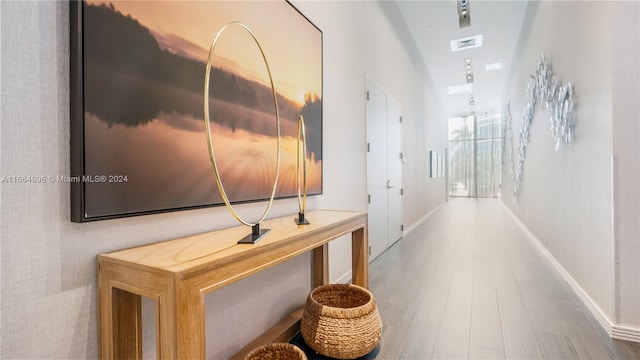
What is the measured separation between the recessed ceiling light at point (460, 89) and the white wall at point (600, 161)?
5.65 meters

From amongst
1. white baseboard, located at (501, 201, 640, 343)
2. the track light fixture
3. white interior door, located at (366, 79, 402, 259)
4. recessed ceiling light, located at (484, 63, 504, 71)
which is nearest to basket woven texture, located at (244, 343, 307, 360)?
white baseboard, located at (501, 201, 640, 343)

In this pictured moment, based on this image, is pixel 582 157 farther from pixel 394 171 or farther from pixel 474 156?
pixel 474 156

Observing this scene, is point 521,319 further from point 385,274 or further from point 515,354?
point 385,274

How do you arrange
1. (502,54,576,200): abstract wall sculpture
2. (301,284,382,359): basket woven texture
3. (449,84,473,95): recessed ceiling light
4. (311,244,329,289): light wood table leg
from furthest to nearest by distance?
(449,84,473,95): recessed ceiling light
(502,54,576,200): abstract wall sculpture
(311,244,329,289): light wood table leg
(301,284,382,359): basket woven texture

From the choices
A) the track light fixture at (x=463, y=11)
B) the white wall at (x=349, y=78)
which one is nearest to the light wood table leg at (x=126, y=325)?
the white wall at (x=349, y=78)

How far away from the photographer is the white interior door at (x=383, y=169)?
336 centimetres

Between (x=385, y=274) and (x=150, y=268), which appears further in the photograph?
(x=385, y=274)

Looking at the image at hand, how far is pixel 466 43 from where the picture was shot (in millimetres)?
5711

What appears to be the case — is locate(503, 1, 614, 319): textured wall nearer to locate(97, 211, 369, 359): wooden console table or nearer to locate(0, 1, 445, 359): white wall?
locate(97, 211, 369, 359): wooden console table

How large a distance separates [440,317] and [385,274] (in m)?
0.94

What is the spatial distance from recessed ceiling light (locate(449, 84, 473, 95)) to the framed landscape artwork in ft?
27.1

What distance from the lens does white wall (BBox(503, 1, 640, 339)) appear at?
5.79ft

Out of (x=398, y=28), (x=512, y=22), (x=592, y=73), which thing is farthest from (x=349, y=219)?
(x=512, y=22)

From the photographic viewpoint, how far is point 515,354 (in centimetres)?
164
